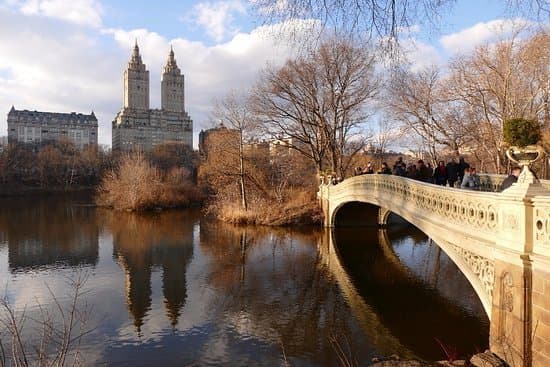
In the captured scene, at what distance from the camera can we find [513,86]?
17234mm

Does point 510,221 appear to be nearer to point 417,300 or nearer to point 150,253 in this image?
point 417,300

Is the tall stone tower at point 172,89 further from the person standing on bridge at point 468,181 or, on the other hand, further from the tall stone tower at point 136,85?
the person standing on bridge at point 468,181

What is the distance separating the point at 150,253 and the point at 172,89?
108426 mm

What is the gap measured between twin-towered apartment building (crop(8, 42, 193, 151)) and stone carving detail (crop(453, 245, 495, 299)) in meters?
91.7

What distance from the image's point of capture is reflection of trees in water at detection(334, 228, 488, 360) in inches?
325

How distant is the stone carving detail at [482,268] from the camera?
604 centimetres

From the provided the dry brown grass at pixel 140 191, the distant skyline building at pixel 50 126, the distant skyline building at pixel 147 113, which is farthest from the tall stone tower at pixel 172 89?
the dry brown grass at pixel 140 191

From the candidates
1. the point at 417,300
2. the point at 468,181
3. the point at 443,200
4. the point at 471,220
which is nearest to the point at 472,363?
the point at 471,220

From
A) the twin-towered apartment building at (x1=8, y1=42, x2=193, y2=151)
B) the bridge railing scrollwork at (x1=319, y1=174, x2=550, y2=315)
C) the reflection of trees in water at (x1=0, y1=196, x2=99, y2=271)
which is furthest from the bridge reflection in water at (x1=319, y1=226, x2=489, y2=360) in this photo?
the twin-towered apartment building at (x1=8, y1=42, x2=193, y2=151)

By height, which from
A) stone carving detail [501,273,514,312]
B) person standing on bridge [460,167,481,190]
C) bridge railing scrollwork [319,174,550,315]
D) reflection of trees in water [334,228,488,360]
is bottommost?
reflection of trees in water [334,228,488,360]

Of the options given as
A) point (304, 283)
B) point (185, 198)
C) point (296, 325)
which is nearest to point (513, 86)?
point (304, 283)

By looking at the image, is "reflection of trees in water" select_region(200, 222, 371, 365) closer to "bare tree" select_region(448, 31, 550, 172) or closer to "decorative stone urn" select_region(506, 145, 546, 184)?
"decorative stone urn" select_region(506, 145, 546, 184)

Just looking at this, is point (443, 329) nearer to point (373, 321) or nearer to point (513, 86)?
point (373, 321)

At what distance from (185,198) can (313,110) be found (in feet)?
42.3
